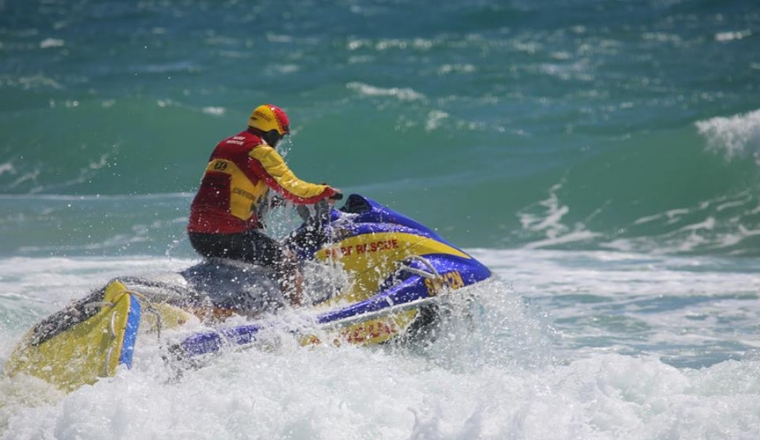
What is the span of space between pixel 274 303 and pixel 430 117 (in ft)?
38.6

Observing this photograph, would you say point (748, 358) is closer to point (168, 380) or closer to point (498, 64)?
point (168, 380)

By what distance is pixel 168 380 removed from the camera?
6988 millimetres

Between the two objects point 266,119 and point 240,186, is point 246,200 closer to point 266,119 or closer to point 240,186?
point 240,186

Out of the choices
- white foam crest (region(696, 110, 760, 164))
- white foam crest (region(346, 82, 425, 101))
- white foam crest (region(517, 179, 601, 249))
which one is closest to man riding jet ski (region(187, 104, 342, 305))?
white foam crest (region(517, 179, 601, 249))

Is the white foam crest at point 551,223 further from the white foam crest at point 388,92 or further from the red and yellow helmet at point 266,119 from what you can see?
the red and yellow helmet at point 266,119

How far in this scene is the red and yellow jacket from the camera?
792cm

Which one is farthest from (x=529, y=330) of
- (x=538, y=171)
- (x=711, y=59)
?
(x=711, y=59)

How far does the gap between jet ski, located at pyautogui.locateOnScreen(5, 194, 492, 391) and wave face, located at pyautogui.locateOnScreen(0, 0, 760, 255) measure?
4.99m

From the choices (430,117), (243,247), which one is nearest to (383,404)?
(243,247)

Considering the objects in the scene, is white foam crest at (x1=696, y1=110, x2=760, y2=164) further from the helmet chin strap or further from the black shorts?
the black shorts

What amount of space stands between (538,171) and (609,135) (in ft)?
7.57

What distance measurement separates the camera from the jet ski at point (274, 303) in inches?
275

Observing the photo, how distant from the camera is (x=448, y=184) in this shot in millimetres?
16703

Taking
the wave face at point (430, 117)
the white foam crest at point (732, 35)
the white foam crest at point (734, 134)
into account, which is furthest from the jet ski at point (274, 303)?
the white foam crest at point (732, 35)
